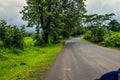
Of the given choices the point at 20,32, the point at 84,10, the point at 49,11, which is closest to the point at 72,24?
the point at 84,10

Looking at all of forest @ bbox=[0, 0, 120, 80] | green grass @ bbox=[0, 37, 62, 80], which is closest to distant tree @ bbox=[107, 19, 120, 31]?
forest @ bbox=[0, 0, 120, 80]

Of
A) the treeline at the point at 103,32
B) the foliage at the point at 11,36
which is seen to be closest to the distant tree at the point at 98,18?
the treeline at the point at 103,32

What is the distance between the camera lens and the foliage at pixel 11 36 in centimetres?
3414

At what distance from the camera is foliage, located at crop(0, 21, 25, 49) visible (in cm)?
3414

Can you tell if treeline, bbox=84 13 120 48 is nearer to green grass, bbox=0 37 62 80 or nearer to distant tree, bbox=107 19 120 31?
distant tree, bbox=107 19 120 31

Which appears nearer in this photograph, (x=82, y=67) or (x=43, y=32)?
(x=82, y=67)

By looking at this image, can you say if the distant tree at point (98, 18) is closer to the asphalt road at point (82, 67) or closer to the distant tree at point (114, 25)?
the distant tree at point (114, 25)

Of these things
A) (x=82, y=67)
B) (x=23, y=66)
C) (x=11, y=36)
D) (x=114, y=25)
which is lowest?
(x=23, y=66)

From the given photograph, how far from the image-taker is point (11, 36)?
116ft

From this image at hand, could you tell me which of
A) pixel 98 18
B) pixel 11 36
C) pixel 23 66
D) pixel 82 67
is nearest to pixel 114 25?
pixel 98 18

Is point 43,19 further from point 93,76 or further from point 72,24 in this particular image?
point 93,76

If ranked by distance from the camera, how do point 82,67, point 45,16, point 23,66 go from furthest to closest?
point 45,16, point 23,66, point 82,67

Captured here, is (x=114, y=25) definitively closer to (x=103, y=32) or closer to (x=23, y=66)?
(x=103, y=32)

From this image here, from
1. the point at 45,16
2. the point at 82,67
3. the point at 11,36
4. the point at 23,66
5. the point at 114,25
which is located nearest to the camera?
the point at 82,67
